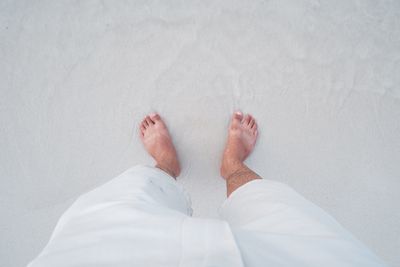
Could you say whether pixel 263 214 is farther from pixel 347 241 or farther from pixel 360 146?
pixel 360 146

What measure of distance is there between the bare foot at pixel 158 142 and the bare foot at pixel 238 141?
0.15 meters

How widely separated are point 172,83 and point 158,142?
185 mm

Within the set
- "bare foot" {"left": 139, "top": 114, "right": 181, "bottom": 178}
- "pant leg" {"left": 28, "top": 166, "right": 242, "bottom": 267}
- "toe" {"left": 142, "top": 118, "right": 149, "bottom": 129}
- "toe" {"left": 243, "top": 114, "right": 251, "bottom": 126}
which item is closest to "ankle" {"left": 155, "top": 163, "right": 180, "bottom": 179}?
"bare foot" {"left": 139, "top": 114, "right": 181, "bottom": 178}

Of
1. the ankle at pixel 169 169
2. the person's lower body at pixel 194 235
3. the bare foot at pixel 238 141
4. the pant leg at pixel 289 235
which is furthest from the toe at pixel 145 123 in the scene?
the pant leg at pixel 289 235

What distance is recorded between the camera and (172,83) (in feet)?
3.68

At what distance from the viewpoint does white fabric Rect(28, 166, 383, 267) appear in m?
0.50

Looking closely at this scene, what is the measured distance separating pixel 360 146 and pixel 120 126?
74 centimetres

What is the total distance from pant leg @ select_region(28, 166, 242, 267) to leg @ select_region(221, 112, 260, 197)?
16.8 inches

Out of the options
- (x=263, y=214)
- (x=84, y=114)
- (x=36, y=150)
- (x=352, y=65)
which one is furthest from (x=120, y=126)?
(x=352, y=65)

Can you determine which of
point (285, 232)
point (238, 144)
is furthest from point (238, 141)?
point (285, 232)

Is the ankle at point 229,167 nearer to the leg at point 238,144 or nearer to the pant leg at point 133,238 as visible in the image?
the leg at point 238,144

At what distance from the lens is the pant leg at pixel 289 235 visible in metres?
0.51

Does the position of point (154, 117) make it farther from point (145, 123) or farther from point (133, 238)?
point (133, 238)

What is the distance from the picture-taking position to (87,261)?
1.63 feet
